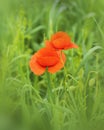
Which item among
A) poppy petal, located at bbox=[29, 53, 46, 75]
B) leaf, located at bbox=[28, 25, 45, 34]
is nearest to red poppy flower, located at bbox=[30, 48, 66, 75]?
poppy petal, located at bbox=[29, 53, 46, 75]

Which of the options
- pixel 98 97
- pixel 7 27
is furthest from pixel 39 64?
pixel 7 27

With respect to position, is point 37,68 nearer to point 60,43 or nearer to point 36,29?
point 60,43

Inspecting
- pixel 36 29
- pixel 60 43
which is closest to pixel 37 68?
pixel 60 43

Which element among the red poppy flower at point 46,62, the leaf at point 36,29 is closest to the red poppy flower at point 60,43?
the red poppy flower at point 46,62

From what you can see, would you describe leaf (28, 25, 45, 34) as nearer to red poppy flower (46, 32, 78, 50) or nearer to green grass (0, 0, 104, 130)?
green grass (0, 0, 104, 130)

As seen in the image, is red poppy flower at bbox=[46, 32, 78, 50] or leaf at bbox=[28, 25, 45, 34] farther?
leaf at bbox=[28, 25, 45, 34]
